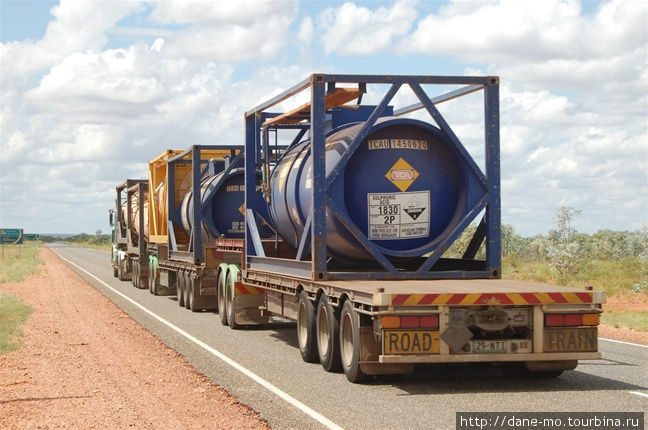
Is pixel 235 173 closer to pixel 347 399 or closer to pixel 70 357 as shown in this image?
pixel 70 357

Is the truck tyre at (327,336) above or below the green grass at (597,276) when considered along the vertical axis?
above

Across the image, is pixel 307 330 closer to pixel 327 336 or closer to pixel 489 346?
pixel 327 336

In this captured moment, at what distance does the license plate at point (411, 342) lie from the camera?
10156 mm

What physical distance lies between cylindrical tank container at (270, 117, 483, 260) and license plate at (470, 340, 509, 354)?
2710 mm

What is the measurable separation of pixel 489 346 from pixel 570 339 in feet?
2.99

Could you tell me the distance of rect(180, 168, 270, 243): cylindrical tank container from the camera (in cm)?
2169

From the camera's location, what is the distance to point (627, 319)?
2017cm

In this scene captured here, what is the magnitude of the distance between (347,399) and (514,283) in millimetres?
3289

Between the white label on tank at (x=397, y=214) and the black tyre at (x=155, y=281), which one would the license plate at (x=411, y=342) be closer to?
the white label on tank at (x=397, y=214)

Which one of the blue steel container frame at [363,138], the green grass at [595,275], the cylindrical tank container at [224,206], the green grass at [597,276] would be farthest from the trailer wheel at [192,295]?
the green grass at [595,275]

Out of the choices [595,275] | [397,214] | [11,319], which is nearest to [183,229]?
[11,319]

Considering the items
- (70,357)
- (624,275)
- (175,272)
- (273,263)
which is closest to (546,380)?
(273,263)

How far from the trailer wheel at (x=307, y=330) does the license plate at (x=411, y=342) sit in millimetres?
2796

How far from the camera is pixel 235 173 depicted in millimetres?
21500
